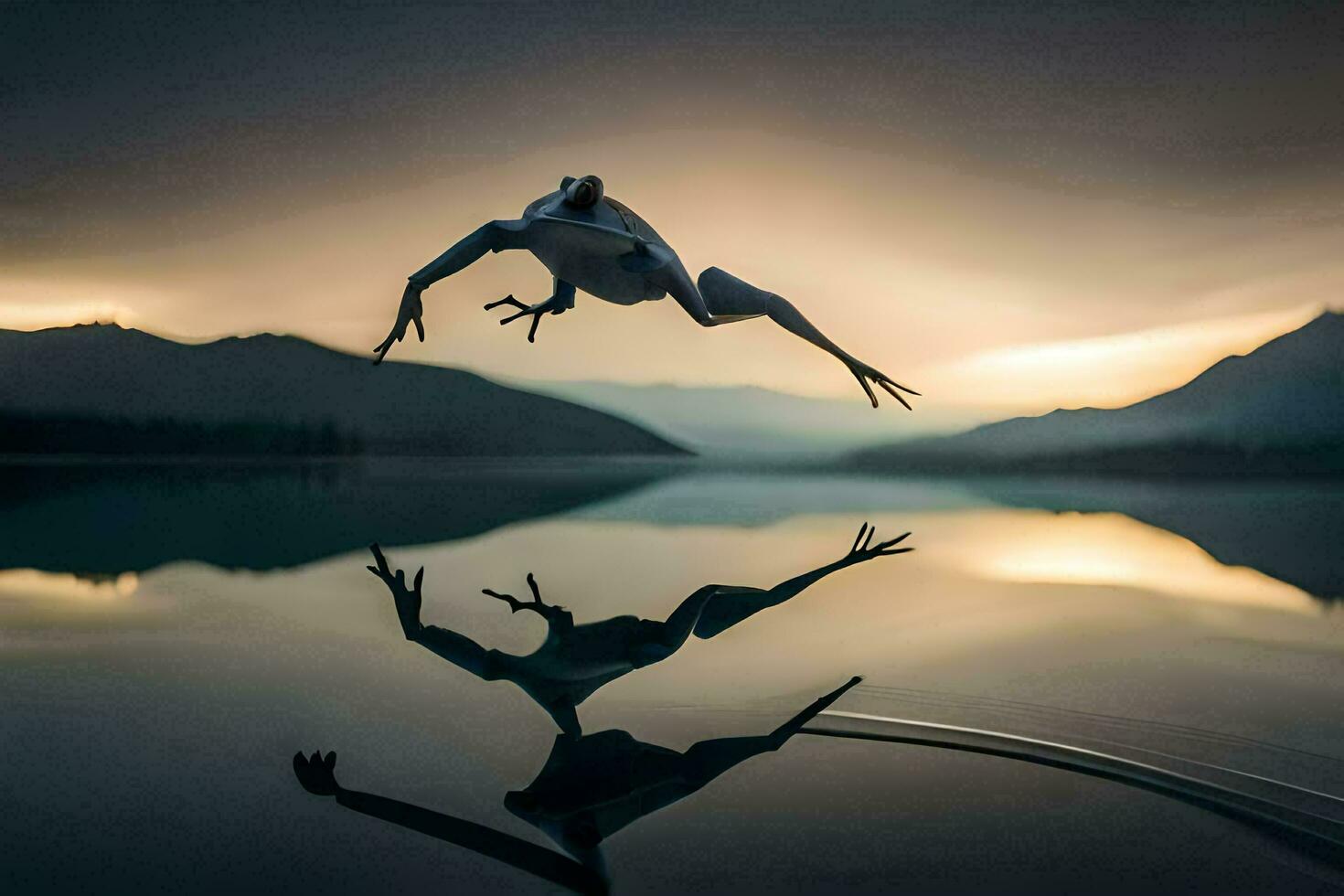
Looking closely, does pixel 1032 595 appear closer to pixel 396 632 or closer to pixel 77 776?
pixel 396 632

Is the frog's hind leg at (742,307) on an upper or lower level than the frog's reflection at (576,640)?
upper

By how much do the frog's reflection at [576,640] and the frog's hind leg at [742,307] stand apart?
1462mm

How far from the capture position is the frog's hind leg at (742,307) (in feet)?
17.6

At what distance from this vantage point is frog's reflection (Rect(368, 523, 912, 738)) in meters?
2.86

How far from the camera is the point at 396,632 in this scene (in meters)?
3.78

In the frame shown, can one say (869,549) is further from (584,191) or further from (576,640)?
(576,640)

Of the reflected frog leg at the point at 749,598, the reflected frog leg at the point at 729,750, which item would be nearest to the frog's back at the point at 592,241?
the reflected frog leg at the point at 749,598

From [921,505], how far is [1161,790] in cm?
1309

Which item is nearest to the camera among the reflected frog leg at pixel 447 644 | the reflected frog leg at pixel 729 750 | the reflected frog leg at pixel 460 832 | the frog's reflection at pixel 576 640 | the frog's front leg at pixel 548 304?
the reflected frog leg at pixel 460 832

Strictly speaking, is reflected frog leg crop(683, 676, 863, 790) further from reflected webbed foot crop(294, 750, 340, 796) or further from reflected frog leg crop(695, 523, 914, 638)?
reflected frog leg crop(695, 523, 914, 638)

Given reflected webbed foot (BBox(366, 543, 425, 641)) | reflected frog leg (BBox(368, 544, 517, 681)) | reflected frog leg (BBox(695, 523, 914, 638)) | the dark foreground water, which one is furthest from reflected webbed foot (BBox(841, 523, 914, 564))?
reflected frog leg (BBox(368, 544, 517, 681))

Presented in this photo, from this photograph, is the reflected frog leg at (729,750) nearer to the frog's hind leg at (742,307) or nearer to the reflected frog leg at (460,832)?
the reflected frog leg at (460,832)

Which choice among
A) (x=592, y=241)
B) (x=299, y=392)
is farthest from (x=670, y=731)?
(x=299, y=392)

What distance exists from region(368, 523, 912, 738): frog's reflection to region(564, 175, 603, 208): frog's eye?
2470 mm
